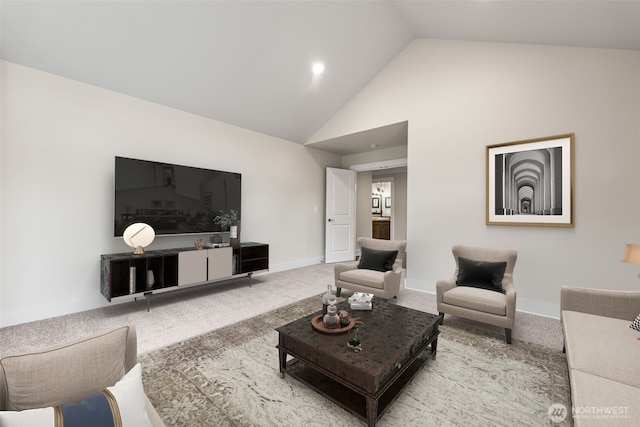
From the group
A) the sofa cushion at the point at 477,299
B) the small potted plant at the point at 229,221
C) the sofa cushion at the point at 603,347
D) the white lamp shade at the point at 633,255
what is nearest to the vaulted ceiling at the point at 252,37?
the small potted plant at the point at 229,221

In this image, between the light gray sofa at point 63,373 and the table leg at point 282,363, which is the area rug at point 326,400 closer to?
the table leg at point 282,363

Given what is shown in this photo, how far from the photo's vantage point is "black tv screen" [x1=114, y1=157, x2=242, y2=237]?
10.9 feet

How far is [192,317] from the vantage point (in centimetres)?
312

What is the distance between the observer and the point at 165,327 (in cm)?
284

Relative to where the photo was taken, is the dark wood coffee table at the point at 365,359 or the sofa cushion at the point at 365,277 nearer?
the dark wood coffee table at the point at 365,359

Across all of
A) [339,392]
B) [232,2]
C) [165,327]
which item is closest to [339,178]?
[232,2]

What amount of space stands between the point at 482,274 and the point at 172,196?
3.86 meters

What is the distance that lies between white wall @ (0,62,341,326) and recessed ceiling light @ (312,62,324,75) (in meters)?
1.83

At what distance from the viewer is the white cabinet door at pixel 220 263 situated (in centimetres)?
384

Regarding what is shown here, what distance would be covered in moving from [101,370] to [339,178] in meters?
5.66

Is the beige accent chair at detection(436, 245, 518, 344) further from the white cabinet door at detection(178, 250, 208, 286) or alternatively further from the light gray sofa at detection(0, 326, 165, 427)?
the white cabinet door at detection(178, 250, 208, 286)

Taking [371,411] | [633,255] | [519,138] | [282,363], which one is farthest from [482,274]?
[282,363]

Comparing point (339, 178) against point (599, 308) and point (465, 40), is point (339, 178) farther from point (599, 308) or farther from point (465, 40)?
point (599, 308)

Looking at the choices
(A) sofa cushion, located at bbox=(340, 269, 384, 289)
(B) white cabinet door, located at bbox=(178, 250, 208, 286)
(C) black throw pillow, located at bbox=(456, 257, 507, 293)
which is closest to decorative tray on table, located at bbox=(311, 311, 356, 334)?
(A) sofa cushion, located at bbox=(340, 269, 384, 289)
